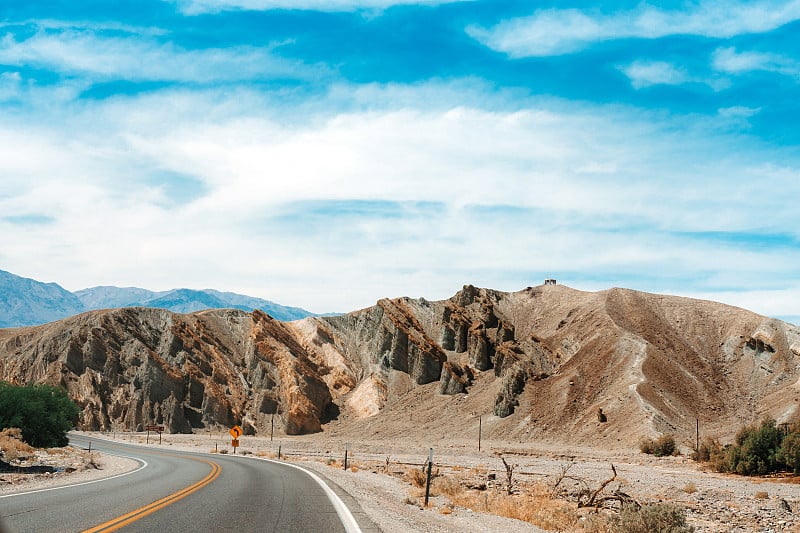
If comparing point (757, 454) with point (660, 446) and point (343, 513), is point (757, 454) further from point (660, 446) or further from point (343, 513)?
point (343, 513)

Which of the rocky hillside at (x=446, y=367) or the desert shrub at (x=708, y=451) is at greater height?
the rocky hillside at (x=446, y=367)

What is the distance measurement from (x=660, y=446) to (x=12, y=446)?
49.5 metres

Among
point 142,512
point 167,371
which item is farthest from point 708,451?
point 167,371

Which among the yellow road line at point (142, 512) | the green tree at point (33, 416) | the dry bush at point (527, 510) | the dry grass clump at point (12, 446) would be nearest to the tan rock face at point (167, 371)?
the green tree at point (33, 416)

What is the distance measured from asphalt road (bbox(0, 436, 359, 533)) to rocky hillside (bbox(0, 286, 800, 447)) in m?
54.2

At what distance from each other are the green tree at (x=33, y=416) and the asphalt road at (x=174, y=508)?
23288mm

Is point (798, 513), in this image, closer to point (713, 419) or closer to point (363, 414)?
point (713, 419)

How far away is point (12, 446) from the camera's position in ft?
102

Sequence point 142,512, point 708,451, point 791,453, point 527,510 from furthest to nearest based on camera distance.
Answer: point 708,451 < point 791,453 < point 527,510 < point 142,512

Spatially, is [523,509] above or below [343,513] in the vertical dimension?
below

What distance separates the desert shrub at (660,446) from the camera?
5928cm

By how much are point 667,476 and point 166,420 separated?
240 ft

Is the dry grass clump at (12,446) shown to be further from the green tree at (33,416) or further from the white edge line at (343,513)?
the white edge line at (343,513)

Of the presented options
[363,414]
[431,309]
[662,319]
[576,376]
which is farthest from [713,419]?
[431,309]
